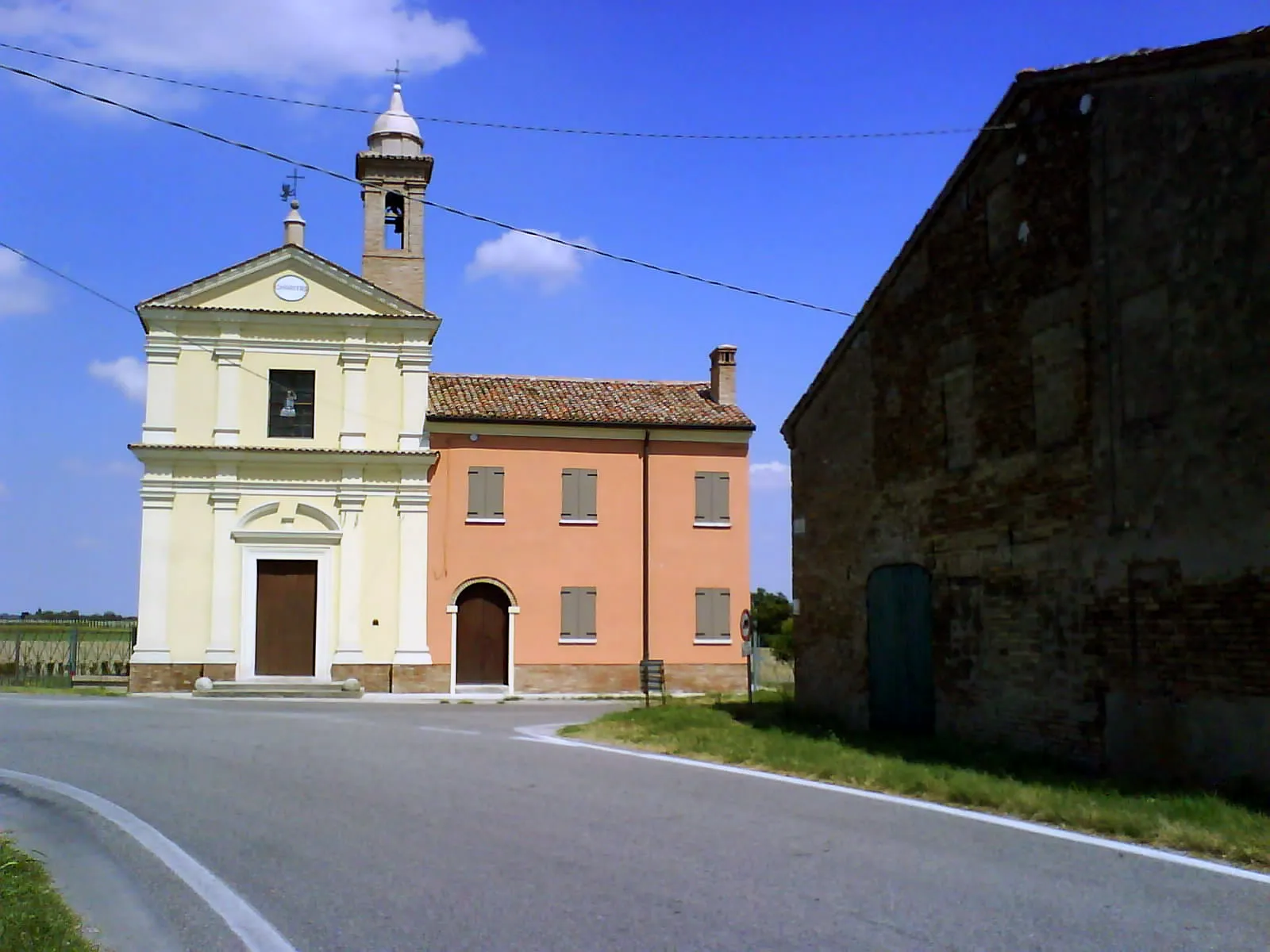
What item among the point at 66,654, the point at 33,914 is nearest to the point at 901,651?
the point at 33,914

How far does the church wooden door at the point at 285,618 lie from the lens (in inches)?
1309

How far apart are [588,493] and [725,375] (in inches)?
232

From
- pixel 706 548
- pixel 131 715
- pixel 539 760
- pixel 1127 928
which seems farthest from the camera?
pixel 706 548

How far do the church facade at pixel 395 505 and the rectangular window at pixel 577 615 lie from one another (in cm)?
5

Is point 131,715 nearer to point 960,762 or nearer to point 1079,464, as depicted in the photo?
point 960,762

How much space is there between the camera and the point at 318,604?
33.7 m

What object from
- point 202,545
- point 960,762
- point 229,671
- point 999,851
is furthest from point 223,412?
point 999,851

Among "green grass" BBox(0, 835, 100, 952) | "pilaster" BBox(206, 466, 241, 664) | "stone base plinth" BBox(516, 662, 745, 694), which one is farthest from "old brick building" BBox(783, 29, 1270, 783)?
"pilaster" BBox(206, 466, 241, 664)

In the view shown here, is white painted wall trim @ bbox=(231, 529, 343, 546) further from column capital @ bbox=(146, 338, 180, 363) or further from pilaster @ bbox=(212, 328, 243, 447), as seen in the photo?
column capital @ bbox=(146, 338, 180, 363)

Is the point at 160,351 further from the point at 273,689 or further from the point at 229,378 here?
the point at 273,689

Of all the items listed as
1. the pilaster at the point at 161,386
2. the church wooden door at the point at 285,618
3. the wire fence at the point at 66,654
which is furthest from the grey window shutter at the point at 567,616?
the wire fence at the point at 66,654

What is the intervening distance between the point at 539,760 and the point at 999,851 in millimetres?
7087

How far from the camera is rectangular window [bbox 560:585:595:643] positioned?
35.2 m

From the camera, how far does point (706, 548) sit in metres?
36.4
